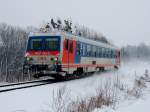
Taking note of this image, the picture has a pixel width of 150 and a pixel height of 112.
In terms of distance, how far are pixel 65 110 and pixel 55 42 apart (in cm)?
824

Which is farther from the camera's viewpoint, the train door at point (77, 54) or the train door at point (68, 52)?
the train door at point (77, 54)

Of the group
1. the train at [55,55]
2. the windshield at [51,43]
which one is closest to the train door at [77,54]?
the train at [55,55]

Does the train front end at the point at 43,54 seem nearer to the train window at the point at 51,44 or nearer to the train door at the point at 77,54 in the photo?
the train window at the point at 51,44

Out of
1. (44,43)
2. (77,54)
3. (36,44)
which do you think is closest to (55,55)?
(44,43)

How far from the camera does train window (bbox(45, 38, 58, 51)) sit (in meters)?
17.2

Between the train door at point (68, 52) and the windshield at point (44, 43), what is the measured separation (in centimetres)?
50

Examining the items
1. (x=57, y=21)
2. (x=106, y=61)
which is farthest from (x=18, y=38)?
(x=106, y=61)

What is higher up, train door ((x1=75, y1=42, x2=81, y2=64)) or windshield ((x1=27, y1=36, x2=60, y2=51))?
windshield ((x1=27, y1=36, x2=60, y2=51))

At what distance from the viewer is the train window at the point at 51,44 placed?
17.2 m

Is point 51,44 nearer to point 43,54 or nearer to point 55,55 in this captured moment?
point 43,54

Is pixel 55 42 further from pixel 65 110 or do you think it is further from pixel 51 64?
pixel 65 110

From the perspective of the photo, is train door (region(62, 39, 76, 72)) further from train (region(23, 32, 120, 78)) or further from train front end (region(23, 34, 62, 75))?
train front end (region(23, 34, 62, 75))

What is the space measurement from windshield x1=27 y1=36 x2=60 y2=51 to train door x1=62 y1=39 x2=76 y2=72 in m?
0.50

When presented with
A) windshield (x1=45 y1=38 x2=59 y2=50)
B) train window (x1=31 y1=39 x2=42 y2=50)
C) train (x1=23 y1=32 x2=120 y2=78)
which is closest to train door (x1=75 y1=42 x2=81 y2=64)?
train (x1=23 y1=32 x2=120 y2=78)
